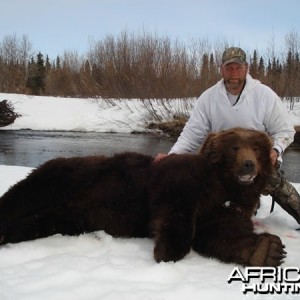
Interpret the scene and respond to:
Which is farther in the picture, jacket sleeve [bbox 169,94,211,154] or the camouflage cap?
jacket sleeve [bbox 169,94,211,154]

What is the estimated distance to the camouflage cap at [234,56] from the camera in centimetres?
379

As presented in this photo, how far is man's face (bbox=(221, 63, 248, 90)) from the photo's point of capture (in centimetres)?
379

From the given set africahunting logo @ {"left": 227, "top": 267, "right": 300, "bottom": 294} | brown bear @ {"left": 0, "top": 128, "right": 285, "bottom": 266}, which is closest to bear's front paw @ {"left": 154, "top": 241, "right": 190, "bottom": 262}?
brown bear @ {"left": 0, "top": 128, "right": 285, "bottom": 266}

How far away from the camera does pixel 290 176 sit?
33.3 feet

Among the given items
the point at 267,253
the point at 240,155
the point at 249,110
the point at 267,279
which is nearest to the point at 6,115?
the point at 249,110

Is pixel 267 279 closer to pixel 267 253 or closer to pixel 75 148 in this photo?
pixel 267 253

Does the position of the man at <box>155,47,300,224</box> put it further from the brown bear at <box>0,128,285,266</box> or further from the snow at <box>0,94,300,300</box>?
the brown bear at <box>0,128,285,266</box>

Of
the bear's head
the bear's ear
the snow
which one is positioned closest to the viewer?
the snow

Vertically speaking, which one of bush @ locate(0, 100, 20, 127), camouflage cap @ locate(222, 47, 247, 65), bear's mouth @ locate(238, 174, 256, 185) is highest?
camouflage cap @ locate(222, 47, 247, 65)

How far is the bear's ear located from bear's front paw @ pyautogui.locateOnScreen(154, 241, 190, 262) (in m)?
→ 0.71

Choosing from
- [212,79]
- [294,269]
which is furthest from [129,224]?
[212,79]

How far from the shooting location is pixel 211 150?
10.3 ft

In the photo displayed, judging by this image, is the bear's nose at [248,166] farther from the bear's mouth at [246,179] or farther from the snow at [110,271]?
the snow at [110,271]

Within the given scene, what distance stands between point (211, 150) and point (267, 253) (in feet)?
2.90
